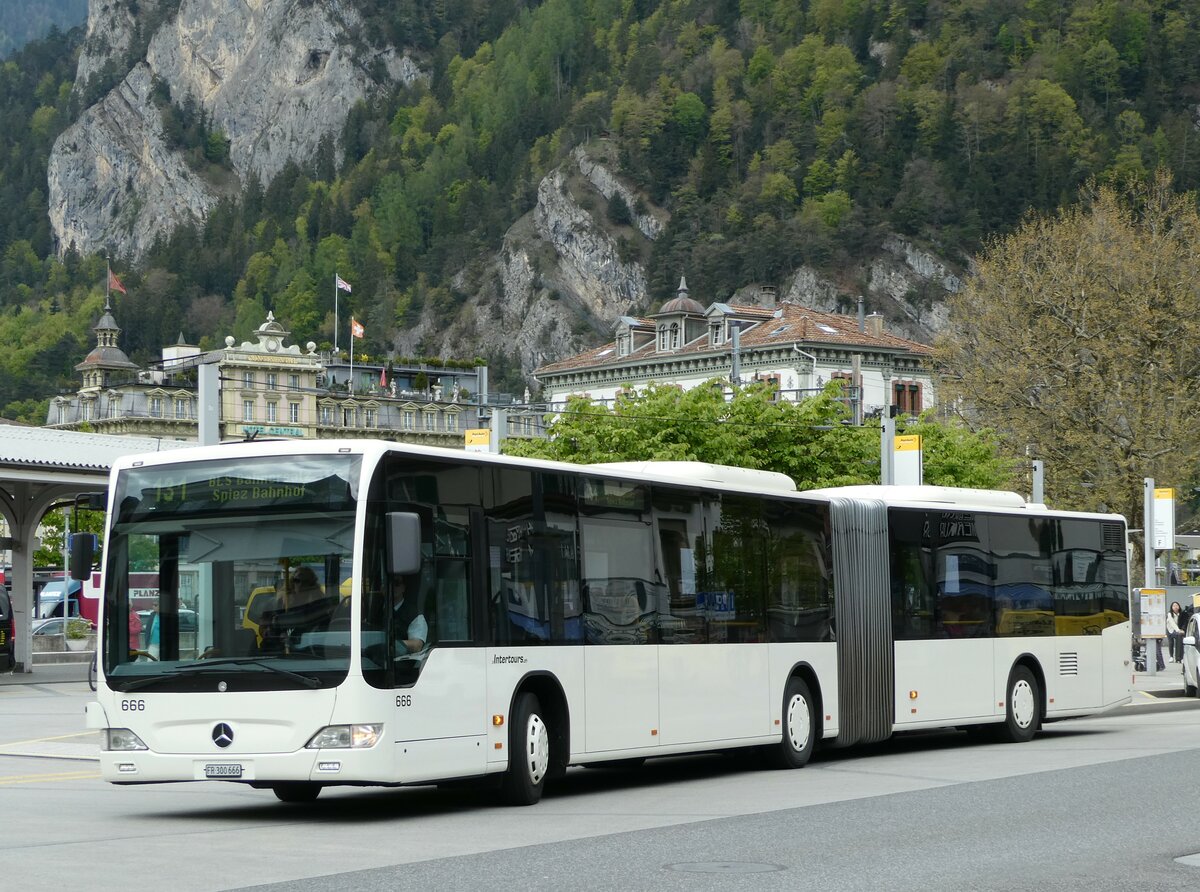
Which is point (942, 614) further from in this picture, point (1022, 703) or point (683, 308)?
point (683, 308)

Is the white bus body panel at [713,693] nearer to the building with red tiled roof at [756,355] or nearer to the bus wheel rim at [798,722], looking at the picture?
the bus wheel rim at [798,722]

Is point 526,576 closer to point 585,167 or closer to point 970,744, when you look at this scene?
point 970,744

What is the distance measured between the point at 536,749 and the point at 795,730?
452 cm

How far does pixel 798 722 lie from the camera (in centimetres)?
1850

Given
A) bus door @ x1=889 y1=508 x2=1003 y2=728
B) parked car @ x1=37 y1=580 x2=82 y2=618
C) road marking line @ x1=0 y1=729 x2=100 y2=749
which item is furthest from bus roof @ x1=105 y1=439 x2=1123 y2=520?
parked car @ x1=37 y1=580 x2=82 y2=618

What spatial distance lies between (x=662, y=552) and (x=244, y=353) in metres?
109

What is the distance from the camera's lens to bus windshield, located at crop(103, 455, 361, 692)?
1308cm

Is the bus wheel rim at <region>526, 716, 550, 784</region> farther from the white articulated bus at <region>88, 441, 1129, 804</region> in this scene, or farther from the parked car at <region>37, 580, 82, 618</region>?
the parked car at <region>37, 580, 82, 618</region>

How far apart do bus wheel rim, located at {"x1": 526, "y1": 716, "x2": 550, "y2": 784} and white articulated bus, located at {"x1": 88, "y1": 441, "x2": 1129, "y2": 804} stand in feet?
0.08

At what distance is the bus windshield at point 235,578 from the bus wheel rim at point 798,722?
655 cm

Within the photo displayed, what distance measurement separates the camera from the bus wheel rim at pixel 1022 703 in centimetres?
2184

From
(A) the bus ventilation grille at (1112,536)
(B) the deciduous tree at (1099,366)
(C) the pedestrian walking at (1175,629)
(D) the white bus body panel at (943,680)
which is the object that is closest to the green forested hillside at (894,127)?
(B) the deciduous tree at (1099,366)

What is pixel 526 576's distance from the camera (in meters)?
14.6

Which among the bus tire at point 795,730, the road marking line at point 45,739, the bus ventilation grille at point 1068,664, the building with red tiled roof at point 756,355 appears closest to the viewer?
the bus tire at point 795,730
